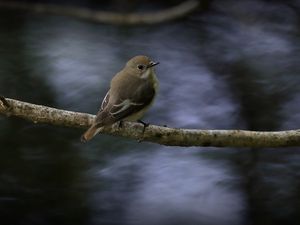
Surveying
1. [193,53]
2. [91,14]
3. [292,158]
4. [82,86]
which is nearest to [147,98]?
[292,158]

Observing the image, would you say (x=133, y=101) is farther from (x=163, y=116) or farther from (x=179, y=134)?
(x=163, y=116)

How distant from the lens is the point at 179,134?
3.45 meters

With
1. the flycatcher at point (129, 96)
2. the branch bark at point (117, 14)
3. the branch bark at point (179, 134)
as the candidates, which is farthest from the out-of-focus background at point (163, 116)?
the branch bark at point (179, 134)

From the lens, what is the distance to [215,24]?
24.9ft

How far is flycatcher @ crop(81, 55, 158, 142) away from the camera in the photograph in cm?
362

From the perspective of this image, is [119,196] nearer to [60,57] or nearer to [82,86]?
[82,86]

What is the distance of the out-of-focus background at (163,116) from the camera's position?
18.4 feet

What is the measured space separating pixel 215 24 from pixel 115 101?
13.0ft

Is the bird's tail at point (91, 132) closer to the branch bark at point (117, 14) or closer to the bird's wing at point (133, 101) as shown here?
the bird's wing at point (133, 101)

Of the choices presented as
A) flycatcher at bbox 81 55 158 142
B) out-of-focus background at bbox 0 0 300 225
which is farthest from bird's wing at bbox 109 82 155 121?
out-of-focus background at bbox 0 0 300 225

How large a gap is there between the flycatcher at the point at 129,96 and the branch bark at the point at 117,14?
290cm

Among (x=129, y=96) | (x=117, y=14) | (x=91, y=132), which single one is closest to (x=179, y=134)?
(x=91, y=132)

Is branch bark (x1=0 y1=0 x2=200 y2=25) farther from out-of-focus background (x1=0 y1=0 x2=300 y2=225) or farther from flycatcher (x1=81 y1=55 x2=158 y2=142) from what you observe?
→ flycatcher (x1=81 y1=55 x2=158 y2=142)

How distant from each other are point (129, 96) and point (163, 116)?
2415mm
